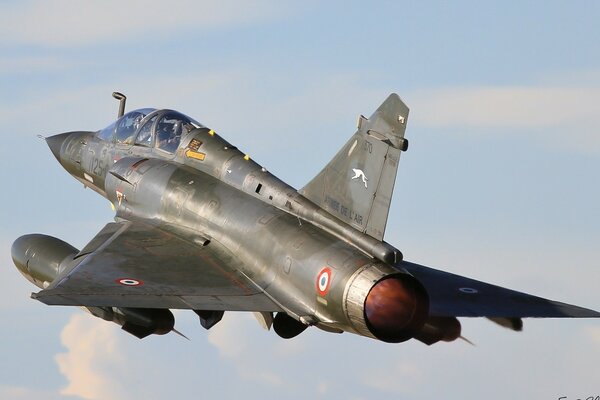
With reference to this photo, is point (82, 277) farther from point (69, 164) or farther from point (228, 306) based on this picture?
point (69, 164)

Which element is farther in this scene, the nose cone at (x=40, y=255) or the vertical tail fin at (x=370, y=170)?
the nose cone at (x=40, y=255)

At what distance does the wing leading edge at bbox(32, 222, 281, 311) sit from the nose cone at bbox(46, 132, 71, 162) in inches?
183

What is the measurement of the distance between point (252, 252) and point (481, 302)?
13.1 feet

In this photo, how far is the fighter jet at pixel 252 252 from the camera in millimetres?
19922

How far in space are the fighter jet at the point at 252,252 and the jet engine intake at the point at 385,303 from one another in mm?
21

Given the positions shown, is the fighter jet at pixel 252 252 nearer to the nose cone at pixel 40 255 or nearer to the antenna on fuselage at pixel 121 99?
the nose cone at pixel 40 255

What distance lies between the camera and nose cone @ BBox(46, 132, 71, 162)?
91.0ft

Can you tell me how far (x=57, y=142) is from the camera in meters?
27.9

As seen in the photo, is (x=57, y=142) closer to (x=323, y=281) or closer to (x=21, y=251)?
(x=21, y=251)

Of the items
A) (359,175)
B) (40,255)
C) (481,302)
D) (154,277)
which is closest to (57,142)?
(40,255)

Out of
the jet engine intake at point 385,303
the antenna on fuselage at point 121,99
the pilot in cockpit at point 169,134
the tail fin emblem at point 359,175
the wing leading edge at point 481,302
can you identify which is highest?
the antenna on fuselage at point 121,99

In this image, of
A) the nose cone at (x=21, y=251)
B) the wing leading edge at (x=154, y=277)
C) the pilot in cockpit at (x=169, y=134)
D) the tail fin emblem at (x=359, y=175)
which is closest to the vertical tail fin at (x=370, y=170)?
the tail fin emblem at (x=359, y=175)

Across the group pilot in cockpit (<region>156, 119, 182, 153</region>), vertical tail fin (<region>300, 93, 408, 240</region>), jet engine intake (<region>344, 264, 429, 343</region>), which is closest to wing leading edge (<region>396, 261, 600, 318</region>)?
jet engine intake (<region>344, 264, 429, 343</region>)

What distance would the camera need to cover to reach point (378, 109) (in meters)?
20.5
